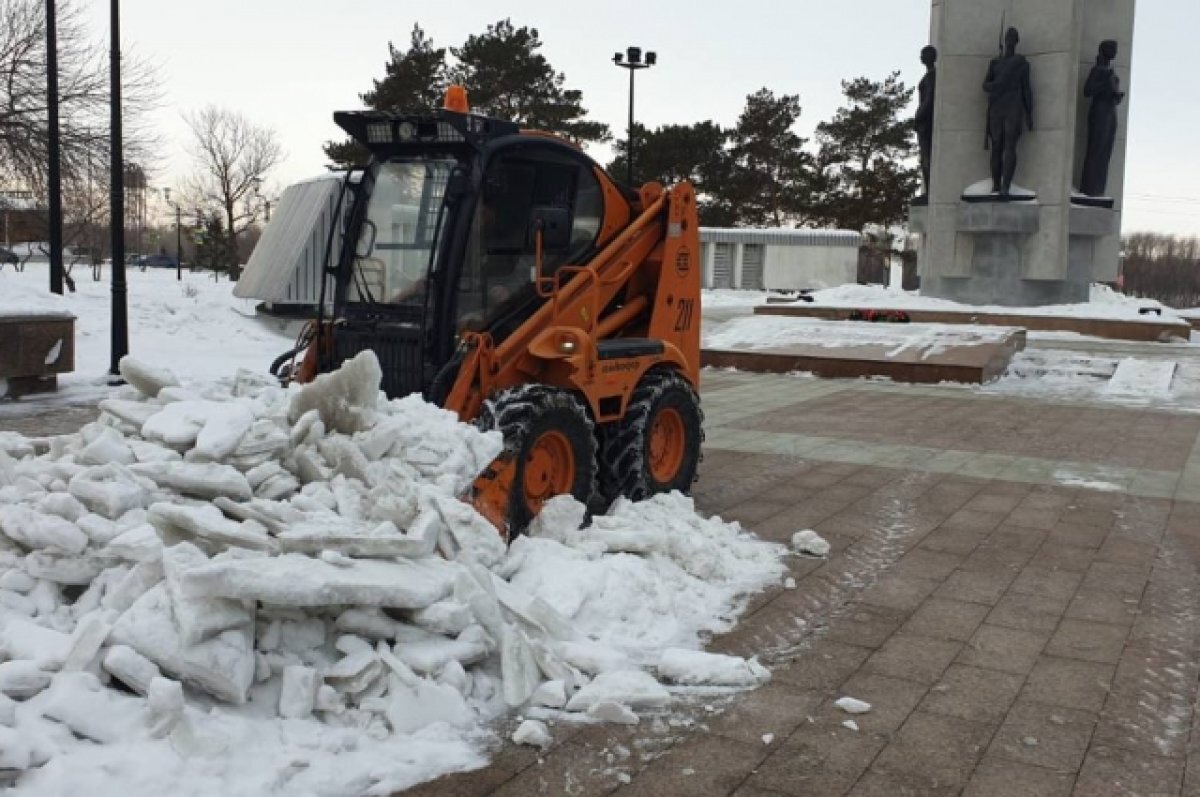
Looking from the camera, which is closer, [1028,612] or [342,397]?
[342,397]

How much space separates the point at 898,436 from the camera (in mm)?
12594

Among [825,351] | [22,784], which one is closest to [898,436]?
[825,351]

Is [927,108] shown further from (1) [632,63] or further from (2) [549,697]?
(2) [549,697]

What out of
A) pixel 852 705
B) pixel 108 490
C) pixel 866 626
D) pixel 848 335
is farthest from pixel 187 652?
pixel 848 335

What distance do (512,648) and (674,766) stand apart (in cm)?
93

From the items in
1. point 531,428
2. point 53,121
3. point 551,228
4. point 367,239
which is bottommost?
point 531,428

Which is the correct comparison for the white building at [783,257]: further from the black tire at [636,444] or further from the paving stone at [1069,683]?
the paving stone at [1069,683]

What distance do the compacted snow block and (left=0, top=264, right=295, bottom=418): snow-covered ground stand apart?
802 centimetres

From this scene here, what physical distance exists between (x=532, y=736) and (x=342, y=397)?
2.27 meters

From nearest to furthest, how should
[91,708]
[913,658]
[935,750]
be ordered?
1. [91,708]
2. [935,750]
3. [913,658]

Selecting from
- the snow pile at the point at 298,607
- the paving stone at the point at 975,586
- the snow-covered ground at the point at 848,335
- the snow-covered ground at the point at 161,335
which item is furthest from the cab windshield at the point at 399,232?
the snow-covered ground at the point at 848,335

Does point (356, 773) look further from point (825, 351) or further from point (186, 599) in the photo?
point (825, 351)

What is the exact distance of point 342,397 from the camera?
5844 millimetres

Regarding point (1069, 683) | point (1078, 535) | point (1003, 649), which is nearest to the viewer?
point (1069, 683)
